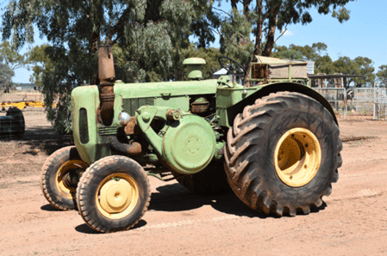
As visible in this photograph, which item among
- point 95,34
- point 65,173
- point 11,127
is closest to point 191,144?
point 65,173

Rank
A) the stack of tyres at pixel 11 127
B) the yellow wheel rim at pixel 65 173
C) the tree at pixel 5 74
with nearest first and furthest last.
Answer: the yellow wheel rim at pixel 65 173, the stack of tyres at pixel 11 127, the tree at pixel 5 74

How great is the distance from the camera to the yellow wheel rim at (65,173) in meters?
6.42

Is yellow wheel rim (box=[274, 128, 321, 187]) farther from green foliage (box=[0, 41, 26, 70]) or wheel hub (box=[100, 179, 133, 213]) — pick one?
green foliage (box=[0, 41, 26, 70])

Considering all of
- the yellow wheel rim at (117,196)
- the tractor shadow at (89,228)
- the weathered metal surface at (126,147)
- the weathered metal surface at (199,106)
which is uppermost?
the weathered metal surface at (199,106)

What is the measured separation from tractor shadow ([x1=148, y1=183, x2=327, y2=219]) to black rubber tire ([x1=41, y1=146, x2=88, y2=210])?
3.98 ft

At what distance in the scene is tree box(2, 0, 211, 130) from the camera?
41.4 feet

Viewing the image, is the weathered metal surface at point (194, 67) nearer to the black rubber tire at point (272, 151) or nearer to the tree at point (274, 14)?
the black rubber tire at point (272, 151)

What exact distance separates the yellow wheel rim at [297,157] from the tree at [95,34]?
737cm

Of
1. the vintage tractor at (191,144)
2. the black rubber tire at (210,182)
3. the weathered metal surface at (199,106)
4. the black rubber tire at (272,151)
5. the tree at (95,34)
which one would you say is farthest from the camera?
the tree at (95,34)

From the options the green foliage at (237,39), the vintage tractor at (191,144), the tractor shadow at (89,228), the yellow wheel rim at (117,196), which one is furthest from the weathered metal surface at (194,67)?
the green foliage at (237,39)

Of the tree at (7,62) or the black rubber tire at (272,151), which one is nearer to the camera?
the black rubber tire at (272,151)

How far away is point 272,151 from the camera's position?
5.71 m

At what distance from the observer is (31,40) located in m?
12.9

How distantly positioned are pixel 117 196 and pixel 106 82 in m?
1.44
